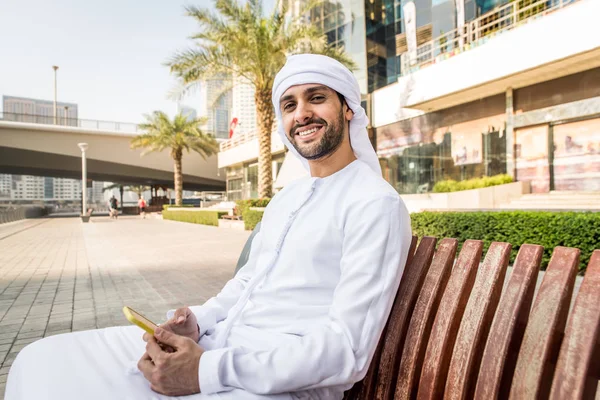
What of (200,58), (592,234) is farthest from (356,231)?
(200,58)

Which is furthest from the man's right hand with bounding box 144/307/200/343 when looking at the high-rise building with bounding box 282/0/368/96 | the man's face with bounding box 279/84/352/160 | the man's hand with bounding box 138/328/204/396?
the high-rise building with bounding box 282/0/368/96

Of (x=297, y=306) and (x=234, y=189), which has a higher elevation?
(x=234, y=189)

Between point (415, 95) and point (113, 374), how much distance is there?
1761cm

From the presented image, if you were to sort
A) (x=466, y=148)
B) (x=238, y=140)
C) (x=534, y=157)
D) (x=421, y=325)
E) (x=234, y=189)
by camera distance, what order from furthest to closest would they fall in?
(x=234, y=189) → (x=238, y=140) → (x=466, y=148) → (x=534, y=157) → (x=421, y=325)

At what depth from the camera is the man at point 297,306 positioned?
126cm

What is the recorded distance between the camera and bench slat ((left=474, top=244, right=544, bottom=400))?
3.79ft

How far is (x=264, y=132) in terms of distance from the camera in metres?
17.5

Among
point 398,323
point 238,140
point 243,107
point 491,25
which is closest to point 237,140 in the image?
point 238,140

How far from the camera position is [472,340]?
1.24 meters

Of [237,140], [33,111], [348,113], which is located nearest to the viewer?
[348,113]

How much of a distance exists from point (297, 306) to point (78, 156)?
40.9 metres

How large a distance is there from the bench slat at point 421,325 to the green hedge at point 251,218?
14.7 m

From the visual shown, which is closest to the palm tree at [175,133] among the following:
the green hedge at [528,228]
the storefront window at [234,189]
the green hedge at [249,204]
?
the storefront window at [234,189]

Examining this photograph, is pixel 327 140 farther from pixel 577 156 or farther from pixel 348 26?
pixel 348 26
